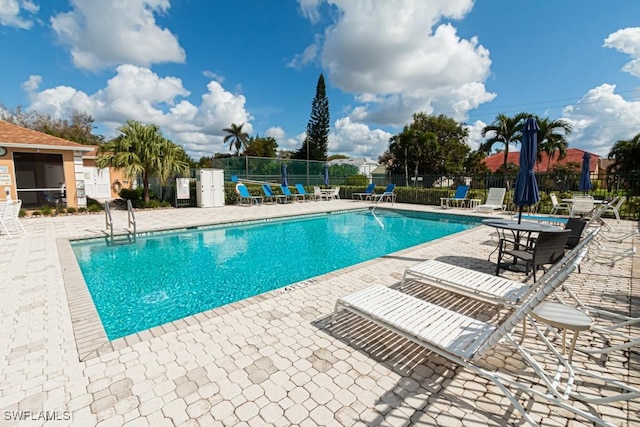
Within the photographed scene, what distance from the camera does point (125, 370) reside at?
2.13 m

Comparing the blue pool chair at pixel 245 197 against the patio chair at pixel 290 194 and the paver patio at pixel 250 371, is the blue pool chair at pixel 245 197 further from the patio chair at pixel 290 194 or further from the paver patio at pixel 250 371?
the paver patio at pixel 250 371

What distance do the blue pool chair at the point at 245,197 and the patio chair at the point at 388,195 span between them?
6463mm

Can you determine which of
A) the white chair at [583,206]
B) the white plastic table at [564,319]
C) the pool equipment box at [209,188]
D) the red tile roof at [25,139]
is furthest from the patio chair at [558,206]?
the red tile roof at [25,139]

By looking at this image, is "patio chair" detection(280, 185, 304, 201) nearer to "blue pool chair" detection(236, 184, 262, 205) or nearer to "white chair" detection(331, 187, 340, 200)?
"blue pool chair" detection(236, 184, 262, 205)

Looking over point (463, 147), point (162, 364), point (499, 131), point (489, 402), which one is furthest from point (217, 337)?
point (463, 147)

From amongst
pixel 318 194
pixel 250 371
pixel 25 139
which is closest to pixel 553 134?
pixel 318 194

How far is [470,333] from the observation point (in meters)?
2.20

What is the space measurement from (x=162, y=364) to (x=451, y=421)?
205 cm

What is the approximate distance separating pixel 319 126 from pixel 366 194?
704 inches

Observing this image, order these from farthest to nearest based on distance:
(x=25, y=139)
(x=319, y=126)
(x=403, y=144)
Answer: (x=319, y=126)
(x=403, y=144)
(x=25, y=139)

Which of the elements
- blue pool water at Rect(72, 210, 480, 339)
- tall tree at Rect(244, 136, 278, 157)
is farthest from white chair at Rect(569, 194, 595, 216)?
tall tree at Rect(244, 136, 278, 157)

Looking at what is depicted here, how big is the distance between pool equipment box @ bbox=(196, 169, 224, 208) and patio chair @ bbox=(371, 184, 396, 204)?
815 cm

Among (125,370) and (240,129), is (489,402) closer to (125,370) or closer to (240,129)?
(125,370)

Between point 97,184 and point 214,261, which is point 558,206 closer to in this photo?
point 214,261
